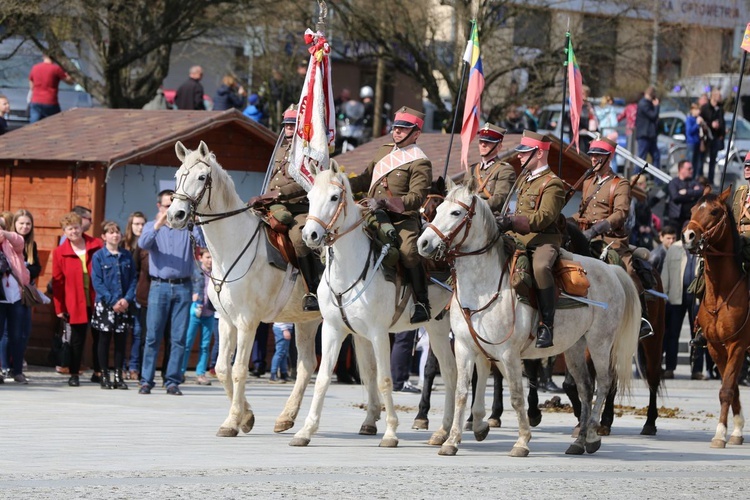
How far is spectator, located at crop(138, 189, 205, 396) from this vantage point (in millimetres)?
18922

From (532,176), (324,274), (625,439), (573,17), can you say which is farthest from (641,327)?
(573,17)

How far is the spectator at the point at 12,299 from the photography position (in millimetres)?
19234

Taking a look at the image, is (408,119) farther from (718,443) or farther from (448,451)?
(718,443)

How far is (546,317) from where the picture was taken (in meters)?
14.0

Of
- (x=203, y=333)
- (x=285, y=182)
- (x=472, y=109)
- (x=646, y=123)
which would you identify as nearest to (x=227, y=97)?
(x=646, y=123)

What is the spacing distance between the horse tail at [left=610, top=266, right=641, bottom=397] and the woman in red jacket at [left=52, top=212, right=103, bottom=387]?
7538 mm

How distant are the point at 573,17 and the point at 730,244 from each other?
895 inches

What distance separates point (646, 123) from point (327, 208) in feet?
75.4

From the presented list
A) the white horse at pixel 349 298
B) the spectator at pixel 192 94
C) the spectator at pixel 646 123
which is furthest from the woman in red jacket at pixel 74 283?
A: the spectator at pixel 646 123

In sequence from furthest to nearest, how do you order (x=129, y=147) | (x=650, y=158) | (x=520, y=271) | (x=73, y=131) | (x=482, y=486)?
1. (x=650, y=158)
2. (x=73, y=131)
3. (x=129, y=147)
4. (x=520, y=271)
5. (x=482, y=486)

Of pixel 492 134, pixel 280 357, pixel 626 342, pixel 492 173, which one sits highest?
pixel 492 134

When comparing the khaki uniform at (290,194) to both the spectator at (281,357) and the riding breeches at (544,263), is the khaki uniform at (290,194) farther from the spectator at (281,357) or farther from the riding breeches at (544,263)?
the spectator at (281,357)

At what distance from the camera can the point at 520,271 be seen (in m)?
13.9

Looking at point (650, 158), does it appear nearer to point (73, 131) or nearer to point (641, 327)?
point (73, 131)
